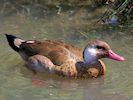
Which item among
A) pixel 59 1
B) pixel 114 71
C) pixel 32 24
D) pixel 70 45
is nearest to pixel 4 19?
pixel 32 24

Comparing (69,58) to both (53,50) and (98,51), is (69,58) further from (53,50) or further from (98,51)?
(98,51)

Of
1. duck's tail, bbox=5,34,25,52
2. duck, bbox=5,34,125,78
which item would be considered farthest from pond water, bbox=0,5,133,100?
duck's tail, bbox=5,34,25,52

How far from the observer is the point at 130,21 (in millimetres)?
10797

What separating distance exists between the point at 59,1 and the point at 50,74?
3178 mm

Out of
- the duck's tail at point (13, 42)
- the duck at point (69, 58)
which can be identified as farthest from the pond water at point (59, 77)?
the duck's tail at point (13, 42)

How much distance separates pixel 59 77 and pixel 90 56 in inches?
23.7

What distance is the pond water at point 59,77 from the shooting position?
825cm

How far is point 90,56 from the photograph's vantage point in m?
9.09

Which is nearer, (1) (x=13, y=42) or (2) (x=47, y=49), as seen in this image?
(2) (x=47, y=49)

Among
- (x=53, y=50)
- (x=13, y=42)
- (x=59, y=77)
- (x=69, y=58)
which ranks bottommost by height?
(x=59, y=77)

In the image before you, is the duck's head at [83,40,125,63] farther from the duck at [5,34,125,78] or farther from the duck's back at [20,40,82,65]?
the duck's back at [20,40,82,65]

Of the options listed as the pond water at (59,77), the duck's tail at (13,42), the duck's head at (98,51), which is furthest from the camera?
the duck's tail at (13,42)

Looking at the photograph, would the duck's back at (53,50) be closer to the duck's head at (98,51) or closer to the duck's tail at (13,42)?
the duck's tail at (13,42)

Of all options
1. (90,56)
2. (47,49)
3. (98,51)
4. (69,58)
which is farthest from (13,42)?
(98,51)
